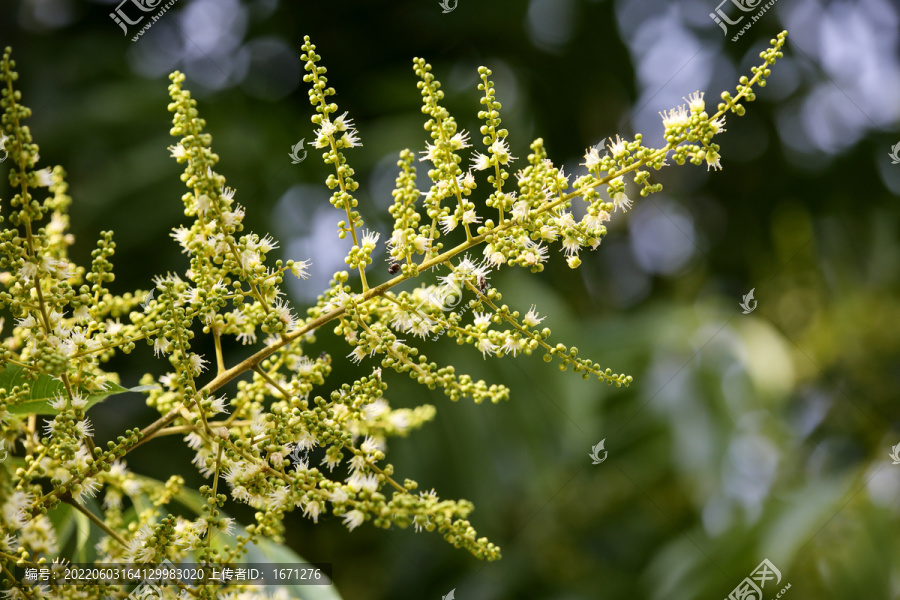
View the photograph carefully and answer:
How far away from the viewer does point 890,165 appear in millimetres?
4688

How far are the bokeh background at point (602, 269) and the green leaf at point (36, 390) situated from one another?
1144 millimetres

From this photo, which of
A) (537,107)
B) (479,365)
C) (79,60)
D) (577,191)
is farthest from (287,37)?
(577,191)

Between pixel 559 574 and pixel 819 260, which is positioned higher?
pixel 819 260

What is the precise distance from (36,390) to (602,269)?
425 cm

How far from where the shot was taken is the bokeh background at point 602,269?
10.3 feet

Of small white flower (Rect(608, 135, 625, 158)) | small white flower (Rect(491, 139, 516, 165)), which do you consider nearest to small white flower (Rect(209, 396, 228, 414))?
small white flower (Rect(491, 139, 516, 165))

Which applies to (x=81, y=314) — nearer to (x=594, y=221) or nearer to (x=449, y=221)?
(x=449, y=221)

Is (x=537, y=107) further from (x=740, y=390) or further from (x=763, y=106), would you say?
(x=740, y=390)

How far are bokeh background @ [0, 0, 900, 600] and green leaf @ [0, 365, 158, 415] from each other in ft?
3.75

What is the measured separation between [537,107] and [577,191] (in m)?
3.63

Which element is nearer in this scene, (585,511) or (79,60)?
(79,60)

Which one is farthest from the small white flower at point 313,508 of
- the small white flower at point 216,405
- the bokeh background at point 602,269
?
the bokeh background at point 602,269

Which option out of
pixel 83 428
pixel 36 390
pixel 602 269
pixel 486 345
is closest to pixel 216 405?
pixel 83 428

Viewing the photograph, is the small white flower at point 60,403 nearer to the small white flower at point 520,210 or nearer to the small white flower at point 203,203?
the small white flower at point 203,203
